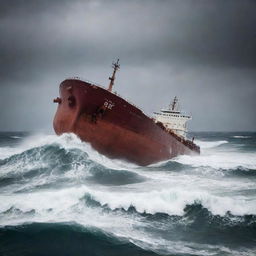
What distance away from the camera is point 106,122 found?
60.3 feet

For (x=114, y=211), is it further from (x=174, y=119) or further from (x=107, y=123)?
(x=174, y=119)

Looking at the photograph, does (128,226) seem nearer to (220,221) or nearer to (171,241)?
(171,241)

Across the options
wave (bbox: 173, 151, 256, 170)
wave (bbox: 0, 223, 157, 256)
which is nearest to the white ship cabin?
wave (bbox: 173, 151, 256, 170)

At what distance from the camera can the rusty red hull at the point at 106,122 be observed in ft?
59.7

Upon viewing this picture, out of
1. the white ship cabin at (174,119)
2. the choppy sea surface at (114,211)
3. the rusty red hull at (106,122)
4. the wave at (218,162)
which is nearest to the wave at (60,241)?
the choppy sea surface at (114,211)

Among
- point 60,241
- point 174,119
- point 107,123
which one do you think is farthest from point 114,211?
point 174,119

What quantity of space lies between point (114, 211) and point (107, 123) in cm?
851

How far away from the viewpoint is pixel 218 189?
14.3 m

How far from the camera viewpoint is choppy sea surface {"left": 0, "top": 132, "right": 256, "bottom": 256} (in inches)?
316

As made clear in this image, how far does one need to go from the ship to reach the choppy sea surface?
1.24 metres

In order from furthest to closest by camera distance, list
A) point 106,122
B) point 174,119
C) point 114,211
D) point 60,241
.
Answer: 1. point 174,119
2. point 106,122
3. point 114,211
4. point 60,241

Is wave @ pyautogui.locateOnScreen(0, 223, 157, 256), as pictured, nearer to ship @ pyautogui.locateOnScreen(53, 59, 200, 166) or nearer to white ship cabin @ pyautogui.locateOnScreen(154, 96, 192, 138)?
ship @ pyautogui.locateOnScreen(53, 59, 200, 166)

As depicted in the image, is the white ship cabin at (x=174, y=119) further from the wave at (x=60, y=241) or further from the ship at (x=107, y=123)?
the wave at (x=60, y=241)

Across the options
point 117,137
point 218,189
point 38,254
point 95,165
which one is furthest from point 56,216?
point 117,137
